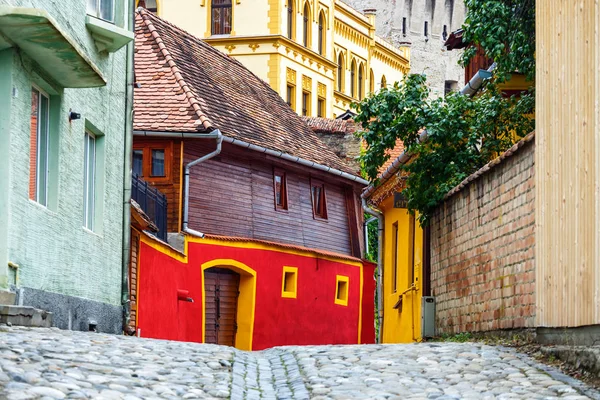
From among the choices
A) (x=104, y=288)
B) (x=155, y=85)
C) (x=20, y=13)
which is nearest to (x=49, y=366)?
(x=20, y=13)

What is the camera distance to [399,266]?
26969 millimetres

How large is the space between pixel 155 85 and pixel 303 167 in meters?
5.09

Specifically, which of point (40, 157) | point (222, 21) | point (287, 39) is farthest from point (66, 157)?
point (287, 39)

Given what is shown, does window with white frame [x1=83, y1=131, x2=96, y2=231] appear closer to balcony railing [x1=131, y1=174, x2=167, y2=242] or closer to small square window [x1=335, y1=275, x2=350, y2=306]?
balcony railing [x1=131, y1=174, x2=167, y2=242]

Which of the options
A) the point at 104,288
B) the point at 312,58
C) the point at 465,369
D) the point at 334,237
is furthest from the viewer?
the point at 312,58

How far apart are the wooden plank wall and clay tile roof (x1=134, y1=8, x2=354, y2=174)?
60cm

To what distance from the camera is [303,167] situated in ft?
109

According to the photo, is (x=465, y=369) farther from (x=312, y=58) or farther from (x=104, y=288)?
(x=312, y=58)

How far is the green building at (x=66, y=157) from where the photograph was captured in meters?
13.7

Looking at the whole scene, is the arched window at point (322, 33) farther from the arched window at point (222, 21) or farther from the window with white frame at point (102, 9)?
the window with white frame at point (102, 9)

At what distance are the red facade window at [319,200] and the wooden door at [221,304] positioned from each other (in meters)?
5.40

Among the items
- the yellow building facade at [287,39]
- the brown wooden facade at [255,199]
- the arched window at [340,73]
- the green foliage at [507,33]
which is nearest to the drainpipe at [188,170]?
the brown wooden facade at [255,199]

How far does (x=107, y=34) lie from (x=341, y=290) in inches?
696

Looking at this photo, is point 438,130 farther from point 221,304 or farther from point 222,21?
point 222,21
